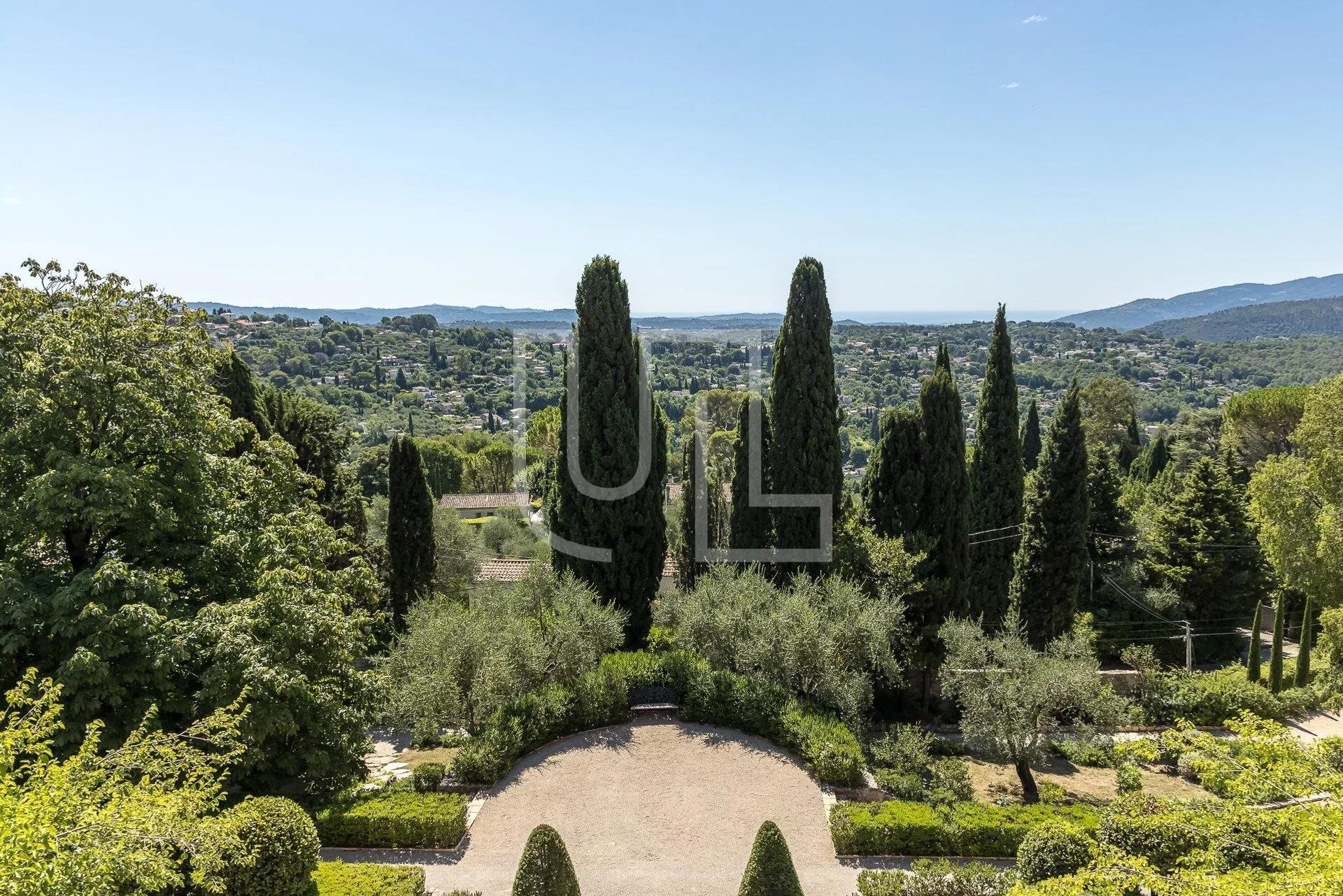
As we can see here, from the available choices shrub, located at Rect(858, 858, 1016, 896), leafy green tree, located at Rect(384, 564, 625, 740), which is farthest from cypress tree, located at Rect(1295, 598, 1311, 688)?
leafy green tree, located at Rect(384, 564, 625, 740)

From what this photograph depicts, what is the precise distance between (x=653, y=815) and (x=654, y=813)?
0.13 ft

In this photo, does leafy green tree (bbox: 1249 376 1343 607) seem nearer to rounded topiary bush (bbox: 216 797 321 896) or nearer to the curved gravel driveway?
the curved gravel driveway

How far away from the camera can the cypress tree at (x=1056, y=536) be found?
2198cm

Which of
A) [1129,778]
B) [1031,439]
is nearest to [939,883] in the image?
[1129,778]

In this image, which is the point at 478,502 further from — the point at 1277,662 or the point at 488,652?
the point at 1277,662

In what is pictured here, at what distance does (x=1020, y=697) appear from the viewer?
13.5m

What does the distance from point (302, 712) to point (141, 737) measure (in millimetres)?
2246

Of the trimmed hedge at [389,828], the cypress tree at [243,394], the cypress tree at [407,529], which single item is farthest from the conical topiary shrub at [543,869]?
the cypress tree at [243,394]

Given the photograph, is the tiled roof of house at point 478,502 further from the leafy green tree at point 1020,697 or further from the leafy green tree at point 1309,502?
the leafy green tree at point 1309,502

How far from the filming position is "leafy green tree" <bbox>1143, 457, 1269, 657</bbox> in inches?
1015

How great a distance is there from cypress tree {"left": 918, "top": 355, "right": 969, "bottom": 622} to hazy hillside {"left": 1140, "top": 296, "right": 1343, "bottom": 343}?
184 meters

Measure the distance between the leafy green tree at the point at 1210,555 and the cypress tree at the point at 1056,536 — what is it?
664 cm

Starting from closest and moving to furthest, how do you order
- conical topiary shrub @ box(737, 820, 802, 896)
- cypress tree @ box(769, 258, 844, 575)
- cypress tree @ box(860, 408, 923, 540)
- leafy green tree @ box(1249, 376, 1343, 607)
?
conical topiary shrub @ box(737, 820, 802, 896) → cypress tree @ box(860, 408, 923, 540) → cypress tree @ box(769, 258, 844, 575) → leafy green tree @ box(1249, 376, 1343, 607)

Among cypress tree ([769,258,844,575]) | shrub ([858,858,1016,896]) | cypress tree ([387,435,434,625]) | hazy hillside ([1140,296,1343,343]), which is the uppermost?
hazy hillside ([1140,296,1343,343])
